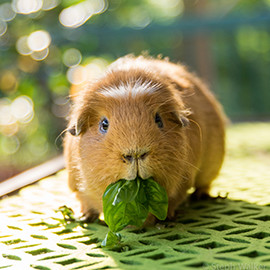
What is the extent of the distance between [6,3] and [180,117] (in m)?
4.94

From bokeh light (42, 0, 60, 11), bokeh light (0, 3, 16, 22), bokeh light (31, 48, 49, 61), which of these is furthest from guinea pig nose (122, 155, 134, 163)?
bokeh light (42, 0, 60, 11)

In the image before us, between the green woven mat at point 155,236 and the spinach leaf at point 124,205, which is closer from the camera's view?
the green woven mat at point 155,236

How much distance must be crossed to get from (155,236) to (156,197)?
0.24m

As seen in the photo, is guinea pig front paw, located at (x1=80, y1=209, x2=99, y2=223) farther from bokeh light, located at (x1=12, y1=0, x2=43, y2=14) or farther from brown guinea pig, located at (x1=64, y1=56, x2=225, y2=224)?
bokeh light, located at (x1=12, y1=0, x2=43, y2=14)

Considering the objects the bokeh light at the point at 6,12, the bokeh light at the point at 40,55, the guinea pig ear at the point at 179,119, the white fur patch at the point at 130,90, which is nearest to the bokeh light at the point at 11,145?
the bokeh light at the point at 40,55

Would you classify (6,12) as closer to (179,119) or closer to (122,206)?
(179,119)

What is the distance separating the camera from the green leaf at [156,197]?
83.2 inches

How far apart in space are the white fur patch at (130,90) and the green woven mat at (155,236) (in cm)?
74

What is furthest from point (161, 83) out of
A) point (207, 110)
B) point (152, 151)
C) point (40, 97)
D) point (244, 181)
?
Result: point (40, 97)

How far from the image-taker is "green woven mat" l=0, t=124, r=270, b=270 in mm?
1854

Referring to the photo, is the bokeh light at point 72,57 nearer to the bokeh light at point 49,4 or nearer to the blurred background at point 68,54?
the blurred background at point 68,54

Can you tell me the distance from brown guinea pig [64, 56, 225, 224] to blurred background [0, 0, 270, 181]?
3069 millimetres

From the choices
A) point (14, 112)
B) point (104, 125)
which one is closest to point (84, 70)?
point (14, 112)

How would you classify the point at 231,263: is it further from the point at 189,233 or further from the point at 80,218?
the point at 80,218
